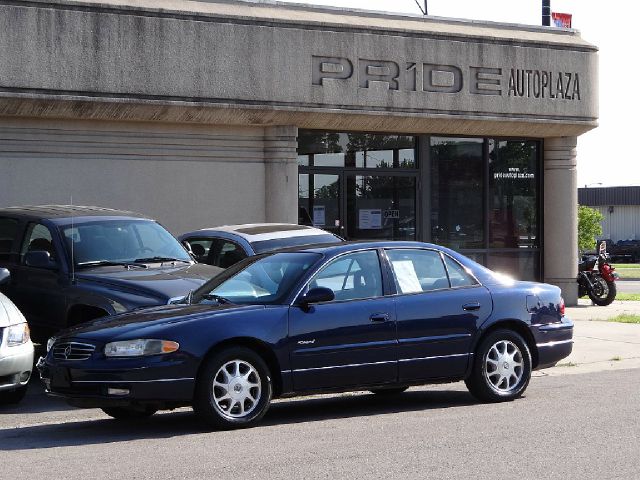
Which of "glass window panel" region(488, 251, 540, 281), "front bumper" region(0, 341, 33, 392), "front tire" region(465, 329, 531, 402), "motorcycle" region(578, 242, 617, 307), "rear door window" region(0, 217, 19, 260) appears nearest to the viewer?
"front bumper" region(0, 341, 33, 392)

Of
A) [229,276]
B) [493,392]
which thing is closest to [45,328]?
[229,276]

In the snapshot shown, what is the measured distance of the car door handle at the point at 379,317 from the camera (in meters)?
9.63

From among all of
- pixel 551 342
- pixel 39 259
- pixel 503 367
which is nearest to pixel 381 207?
pixel 39 259

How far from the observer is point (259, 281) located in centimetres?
987

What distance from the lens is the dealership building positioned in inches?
676

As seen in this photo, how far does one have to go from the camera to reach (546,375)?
12922 millimetres

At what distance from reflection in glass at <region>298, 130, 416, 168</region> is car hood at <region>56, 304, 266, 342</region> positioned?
10388 mm

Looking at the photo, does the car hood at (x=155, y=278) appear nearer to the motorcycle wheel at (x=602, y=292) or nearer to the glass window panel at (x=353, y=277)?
the glass window panel at (x=353, y=277)

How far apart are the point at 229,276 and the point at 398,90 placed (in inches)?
392

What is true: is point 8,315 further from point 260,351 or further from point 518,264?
point 518,264

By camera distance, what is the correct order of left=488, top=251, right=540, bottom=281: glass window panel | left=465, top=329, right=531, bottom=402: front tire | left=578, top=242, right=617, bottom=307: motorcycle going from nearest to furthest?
left=465, top=329, right=531, bottom=402: front tire, left=488, top=251, right=540, bottom=281: glass window panel, left=578, top=242, right=617, bottom=307: motorcycle

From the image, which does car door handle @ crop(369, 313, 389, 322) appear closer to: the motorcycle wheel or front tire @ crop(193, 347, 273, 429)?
front tire @ crop(193, 347, 273, 429)

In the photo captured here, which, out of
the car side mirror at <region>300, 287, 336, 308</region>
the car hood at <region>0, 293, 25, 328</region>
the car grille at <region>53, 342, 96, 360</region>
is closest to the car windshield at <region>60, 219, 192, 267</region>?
the car hood at <region>0, 293, 25, 328</region>

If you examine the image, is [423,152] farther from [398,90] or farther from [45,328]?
[45,328]
